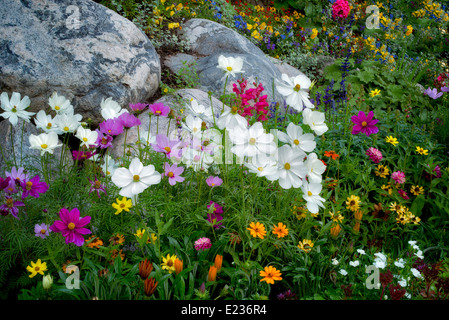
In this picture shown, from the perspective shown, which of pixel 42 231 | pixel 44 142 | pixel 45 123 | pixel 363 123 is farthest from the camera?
pixel 363 123

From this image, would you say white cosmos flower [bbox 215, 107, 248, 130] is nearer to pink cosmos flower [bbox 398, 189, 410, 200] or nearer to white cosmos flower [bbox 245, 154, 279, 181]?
white cosmos flower [bbox 245, 154, 279, 181]

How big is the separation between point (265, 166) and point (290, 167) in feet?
0.32

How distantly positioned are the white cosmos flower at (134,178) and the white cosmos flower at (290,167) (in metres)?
0.48

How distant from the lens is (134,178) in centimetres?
141

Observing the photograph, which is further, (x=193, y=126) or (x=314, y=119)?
(x=193, y=126)

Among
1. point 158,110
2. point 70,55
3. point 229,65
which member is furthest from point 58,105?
point 70,55

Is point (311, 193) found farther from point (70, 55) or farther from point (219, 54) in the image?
point (219, 54)

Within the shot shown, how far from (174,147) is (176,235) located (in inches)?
17.4

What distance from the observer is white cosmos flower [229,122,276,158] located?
57.5 inches
